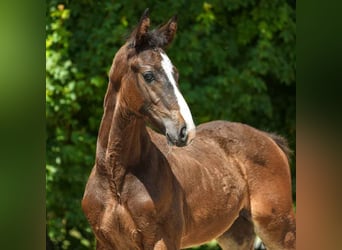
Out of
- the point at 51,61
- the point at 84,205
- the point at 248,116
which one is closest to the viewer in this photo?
the point at 84,205

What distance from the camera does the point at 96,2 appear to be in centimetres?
536

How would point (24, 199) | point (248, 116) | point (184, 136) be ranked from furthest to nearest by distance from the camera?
point (248, 116), point (184, 136), point (24, 199)

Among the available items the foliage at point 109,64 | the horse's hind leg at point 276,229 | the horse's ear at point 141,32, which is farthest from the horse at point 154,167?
the foliage at point 109,64

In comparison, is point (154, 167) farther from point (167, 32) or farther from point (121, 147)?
point (167, 32)

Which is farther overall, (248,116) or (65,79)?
(248,116)

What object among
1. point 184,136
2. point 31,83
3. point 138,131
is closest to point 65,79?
point 138,131

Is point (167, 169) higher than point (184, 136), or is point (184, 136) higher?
point (184, 136)

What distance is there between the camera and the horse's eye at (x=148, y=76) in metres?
2.40

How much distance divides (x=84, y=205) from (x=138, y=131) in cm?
36

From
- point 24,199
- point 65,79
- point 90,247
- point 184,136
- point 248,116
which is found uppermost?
point 24,199

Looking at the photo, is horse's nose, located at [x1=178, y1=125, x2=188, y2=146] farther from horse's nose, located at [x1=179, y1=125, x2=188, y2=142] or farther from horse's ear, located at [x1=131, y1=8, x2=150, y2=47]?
horse's ear, located at [x1=131, y1=8, x2=150, y2=47]

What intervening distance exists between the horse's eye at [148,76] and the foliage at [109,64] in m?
2.60

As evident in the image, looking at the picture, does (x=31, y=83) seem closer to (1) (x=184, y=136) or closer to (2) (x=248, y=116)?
(1) (x=184, y=136)

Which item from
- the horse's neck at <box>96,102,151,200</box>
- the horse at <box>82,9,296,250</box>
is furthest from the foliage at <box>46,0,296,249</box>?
the horse's neck at <box>96,102,151,200</box>
